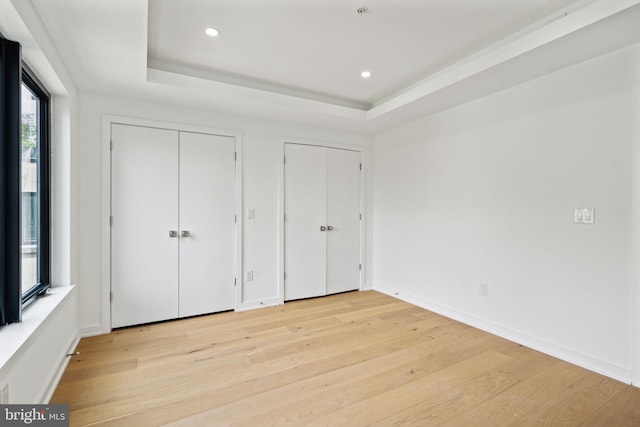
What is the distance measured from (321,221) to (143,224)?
205 cm

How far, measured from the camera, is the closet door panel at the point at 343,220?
4109mm

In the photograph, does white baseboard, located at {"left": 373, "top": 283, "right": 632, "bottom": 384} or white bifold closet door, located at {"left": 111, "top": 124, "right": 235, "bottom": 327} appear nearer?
white baseboard, located at {"left": 373, "top": 283, "right": 632, "bottom": 384}

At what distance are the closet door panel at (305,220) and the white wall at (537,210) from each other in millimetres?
1155

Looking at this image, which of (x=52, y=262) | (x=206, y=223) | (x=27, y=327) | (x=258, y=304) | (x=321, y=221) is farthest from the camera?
(x=321, y=221)

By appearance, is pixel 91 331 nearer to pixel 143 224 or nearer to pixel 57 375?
pixel 57 375

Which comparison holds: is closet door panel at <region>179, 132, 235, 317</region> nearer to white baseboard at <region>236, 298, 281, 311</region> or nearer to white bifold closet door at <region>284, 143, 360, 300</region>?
white baseboard at <region>236, 298, 281, 311</region>

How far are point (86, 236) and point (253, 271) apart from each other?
Result: 166 centimetres

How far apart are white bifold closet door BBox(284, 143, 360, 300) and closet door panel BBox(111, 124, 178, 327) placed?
1306 mm

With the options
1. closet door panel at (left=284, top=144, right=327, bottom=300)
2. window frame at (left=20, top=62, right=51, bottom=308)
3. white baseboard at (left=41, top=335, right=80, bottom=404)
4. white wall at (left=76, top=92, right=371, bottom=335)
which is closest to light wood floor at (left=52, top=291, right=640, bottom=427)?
white baseboard at (left=41, top=335, right=80, bottom=404)

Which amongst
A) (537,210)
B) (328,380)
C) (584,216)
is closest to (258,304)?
(328,380)

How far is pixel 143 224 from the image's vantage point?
9.89ft

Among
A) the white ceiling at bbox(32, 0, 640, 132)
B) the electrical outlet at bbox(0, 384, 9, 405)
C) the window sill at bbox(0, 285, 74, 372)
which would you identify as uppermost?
the white ceiling at bbox(32, 0, 640, 132)

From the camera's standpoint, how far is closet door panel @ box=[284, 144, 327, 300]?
3.81 metres

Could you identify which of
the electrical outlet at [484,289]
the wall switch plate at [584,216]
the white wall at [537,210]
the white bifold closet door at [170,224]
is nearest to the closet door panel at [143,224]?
the white bifold closet door at [170,224]
